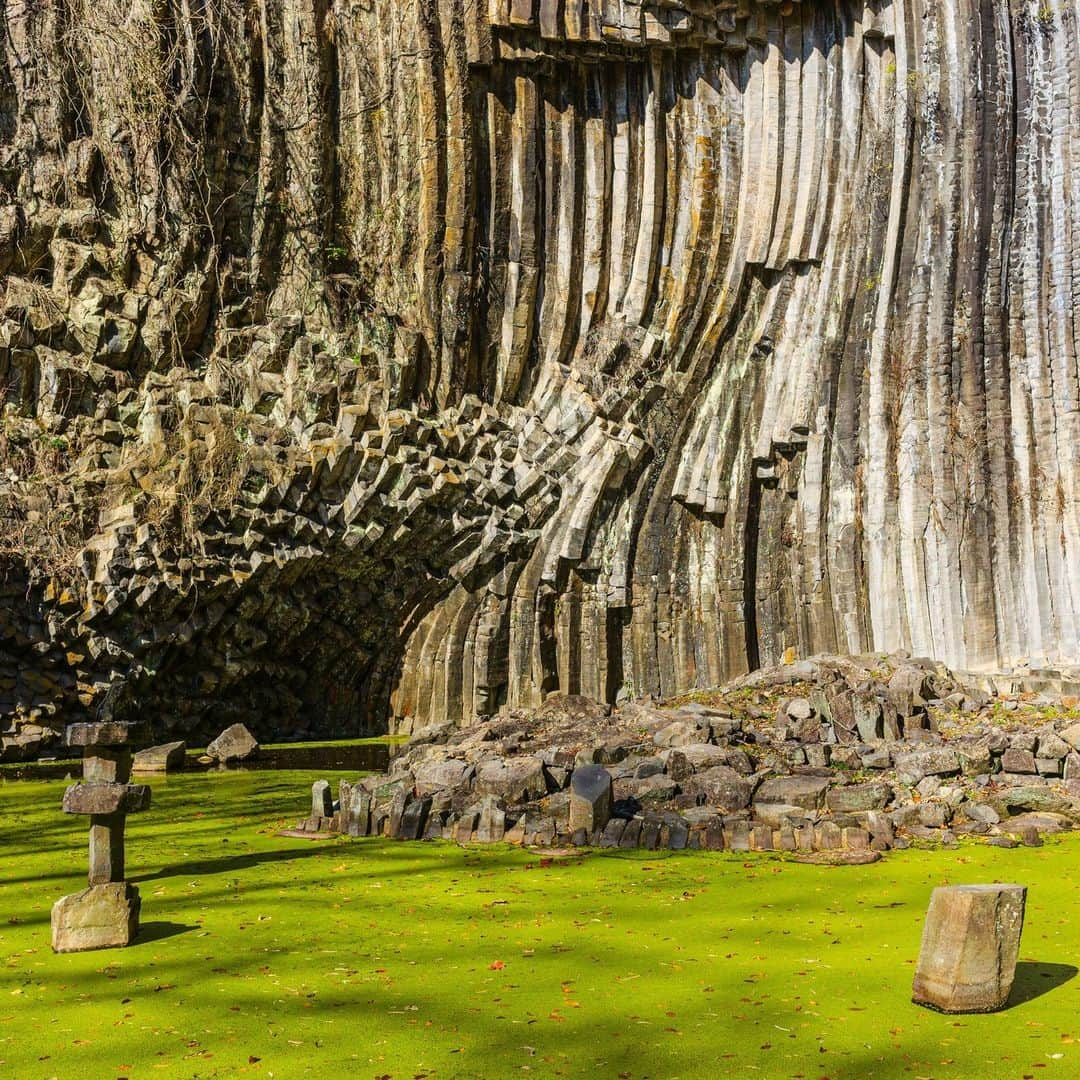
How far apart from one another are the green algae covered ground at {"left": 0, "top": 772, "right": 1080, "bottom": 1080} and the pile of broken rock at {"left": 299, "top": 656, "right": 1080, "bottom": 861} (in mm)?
381

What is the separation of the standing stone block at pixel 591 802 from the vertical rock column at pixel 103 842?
10.1 feet

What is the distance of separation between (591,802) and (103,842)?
11.1 feet

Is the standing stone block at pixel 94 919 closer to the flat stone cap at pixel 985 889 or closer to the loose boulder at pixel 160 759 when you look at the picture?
the flat stone cap at pixel 985 889

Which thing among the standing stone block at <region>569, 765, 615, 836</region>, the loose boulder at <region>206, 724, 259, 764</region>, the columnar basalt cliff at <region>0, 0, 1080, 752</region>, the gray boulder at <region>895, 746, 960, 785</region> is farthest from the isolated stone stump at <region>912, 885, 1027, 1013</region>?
the loose boulder at <region>206, 724, 259, 764</region>

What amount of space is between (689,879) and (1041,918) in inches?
75.1

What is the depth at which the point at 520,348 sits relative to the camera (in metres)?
17.4

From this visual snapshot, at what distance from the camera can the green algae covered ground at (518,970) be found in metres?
3.84

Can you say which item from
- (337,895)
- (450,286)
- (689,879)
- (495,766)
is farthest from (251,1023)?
(450,286)

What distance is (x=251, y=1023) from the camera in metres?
4.19

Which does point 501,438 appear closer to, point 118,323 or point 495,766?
point 118,323

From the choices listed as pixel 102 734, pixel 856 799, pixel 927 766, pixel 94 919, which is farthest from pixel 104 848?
pixel 927 766

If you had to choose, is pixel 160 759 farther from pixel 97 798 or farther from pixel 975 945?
pixel 975 945

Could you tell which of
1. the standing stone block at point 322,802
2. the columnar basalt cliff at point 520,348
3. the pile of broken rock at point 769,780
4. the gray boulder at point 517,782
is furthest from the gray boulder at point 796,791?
the columnar basalt cliff at point 520,348

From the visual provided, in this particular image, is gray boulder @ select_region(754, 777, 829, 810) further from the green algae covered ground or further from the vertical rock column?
the vertical rock column
